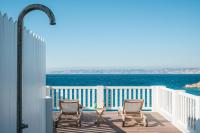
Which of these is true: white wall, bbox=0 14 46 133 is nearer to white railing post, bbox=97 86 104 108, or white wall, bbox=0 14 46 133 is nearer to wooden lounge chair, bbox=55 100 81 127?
wooden lounge chair, bbox=55 100 81 127

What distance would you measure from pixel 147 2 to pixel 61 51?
26241 millimetres

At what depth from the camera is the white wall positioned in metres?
2.72

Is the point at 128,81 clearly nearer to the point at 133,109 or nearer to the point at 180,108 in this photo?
the point at 133,109

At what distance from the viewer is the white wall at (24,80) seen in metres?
2.72

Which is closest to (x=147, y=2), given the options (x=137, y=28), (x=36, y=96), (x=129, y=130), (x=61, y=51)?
(x=137, y=28)

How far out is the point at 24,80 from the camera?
3.46 meters

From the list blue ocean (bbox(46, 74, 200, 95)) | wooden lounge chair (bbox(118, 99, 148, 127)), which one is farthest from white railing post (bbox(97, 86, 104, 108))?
blue ocean (bbox(46, 74, 200, 95))

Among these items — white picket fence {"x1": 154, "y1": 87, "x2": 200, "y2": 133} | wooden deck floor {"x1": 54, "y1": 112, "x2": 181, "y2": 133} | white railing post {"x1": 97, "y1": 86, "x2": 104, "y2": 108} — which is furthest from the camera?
white railing post {"x1": 97, "y1": 86, "x2": 104, "y2": 108}

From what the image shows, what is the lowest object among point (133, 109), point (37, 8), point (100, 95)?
point (133, 109)

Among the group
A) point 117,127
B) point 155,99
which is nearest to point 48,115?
point 117,127

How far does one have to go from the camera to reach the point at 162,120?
28.8ft

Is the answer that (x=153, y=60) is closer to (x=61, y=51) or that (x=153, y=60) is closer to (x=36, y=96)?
(x=61, y=51)

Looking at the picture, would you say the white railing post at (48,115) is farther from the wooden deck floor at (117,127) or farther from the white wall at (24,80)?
the wooden deck floor at (117,127)

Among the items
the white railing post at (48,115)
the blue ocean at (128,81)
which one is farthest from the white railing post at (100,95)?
the blue ocean at (128,81)
